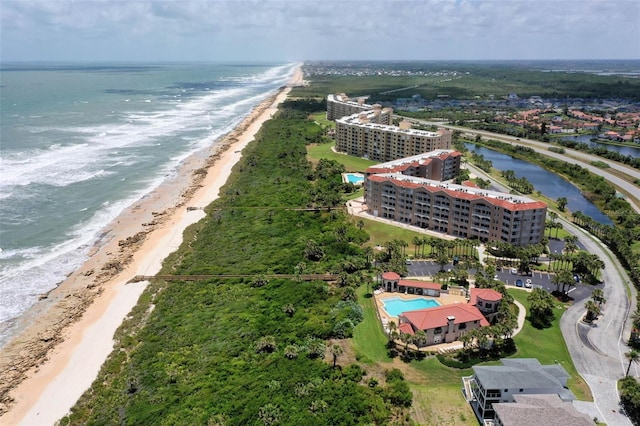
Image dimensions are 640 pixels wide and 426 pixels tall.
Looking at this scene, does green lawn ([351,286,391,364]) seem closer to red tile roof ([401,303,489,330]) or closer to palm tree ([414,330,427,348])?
palm tree ([414,330,427,348])

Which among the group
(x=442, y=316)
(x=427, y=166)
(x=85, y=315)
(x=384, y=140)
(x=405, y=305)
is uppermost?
(x=384, y=140)

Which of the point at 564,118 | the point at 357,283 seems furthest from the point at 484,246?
the point at 564,118

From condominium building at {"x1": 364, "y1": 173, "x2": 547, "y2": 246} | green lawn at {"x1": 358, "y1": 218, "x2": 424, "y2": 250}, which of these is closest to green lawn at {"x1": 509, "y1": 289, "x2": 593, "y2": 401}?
condominium building at {"x1": 364, "y1": 173, "x2": 547, "y2": 246}

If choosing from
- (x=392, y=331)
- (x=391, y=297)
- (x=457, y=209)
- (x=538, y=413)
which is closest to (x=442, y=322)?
(x=392, y=331)

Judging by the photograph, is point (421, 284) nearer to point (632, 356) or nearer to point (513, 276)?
point (513, 276)

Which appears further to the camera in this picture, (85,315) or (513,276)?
(513,276)

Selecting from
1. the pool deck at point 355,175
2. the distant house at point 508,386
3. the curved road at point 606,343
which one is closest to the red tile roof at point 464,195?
the curved road at point 606,343

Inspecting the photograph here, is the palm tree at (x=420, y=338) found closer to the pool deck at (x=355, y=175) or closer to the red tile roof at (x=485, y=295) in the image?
the red tile roof at (x=485, y=295)
